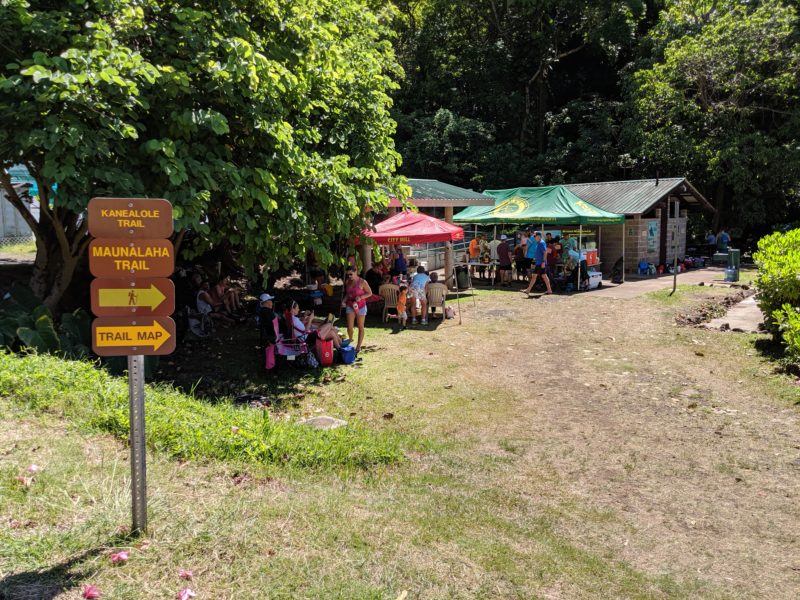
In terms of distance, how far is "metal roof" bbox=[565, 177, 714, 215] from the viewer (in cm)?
A: 2348

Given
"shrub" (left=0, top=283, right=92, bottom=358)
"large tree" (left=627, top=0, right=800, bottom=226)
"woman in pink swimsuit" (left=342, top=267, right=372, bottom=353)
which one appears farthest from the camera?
Answer: "large tree" (left=627, top=0, right=800, bottom=226)

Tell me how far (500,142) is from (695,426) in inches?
1349

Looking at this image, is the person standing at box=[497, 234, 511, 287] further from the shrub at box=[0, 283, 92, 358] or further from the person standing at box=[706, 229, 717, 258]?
the shrub at box=[0, 283, 92, 358]

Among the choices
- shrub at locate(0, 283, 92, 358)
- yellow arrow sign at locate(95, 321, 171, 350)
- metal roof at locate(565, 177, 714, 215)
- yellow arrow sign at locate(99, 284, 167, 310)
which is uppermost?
metal roof at locate(565, 177, 714, 215)

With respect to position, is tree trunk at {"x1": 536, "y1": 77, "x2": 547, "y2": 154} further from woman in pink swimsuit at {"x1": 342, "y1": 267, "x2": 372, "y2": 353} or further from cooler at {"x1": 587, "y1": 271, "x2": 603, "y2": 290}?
woman in pink swimsuit at {"x1": 342, "y1": 267, "x2": 372, "y2": 353}

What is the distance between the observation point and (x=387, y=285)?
14609mm

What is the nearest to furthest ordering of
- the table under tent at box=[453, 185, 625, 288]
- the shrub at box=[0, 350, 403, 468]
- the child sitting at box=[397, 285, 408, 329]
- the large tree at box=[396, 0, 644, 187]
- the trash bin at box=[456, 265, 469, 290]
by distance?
the shrub at box=[0, 350, 403, 468]
the child sitting at box=[397, 285, 408, 329]
the trash bin at box=[456, 265, 469, 290]
the table under tent at box=[453, 185, 625, 288]
the large tree at box=[396, 0, 644, 187]

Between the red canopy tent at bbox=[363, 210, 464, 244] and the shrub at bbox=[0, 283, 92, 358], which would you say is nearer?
the shrub at bbox=[0, 283, 92, 358]

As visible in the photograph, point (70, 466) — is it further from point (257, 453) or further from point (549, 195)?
point (549, 195)

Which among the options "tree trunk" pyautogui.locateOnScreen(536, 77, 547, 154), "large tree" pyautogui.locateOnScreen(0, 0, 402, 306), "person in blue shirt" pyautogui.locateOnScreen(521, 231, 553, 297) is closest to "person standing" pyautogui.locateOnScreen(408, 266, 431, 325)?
"large tree" pyautogui.locateOnScreen(0, 0, 402, 306)

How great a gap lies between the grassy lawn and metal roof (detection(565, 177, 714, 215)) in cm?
1447

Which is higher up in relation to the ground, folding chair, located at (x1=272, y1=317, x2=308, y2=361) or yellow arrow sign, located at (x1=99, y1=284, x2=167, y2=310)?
yellow arrow sign, located at (x1=99, y1=284, x2=167, y2=310)

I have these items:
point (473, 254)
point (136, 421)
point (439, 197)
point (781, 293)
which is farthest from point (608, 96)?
point (136, 421)

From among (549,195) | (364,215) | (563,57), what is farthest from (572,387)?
(563,57)
